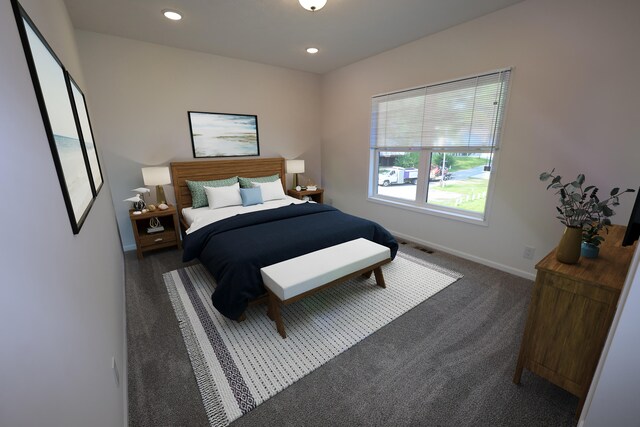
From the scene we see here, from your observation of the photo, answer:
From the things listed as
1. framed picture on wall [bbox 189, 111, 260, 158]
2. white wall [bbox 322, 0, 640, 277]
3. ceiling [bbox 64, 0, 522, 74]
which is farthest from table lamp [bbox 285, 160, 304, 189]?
white wall [bbox 322, 0, 640, 277]

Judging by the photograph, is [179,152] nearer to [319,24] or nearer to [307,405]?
[319,24]

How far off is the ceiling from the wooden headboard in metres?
1.47

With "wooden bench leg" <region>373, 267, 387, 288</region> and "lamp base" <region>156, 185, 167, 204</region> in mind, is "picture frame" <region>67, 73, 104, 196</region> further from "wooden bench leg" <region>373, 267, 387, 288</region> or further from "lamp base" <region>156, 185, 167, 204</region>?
"wooden bench leg" <region>373, 267, 387, 288</region>

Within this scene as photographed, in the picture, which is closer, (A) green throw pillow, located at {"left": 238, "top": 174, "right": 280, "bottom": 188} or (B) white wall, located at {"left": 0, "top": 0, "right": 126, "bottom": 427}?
(B) white wall, located at {"left": 0, "top": 0, "right": 126, "bottom": 427}

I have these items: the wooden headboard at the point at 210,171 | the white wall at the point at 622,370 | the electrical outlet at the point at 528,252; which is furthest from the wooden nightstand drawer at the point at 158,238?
the electrical outlet at the point at 528,252

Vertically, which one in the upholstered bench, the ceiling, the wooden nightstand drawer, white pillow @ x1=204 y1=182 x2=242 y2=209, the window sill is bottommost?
the wooden nightstand drawer

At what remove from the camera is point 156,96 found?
3271mm

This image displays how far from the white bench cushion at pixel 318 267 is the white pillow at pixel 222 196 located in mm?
1651

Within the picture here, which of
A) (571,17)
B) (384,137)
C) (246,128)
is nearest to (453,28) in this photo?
(571,17)

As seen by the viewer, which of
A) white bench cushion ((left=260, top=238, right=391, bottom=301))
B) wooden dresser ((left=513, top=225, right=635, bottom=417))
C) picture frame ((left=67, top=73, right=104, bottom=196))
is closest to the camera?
wooden dresser ((left=513, top=225, right=635, bottom=417))

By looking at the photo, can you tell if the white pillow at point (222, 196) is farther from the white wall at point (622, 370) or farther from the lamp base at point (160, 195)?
the white wall at point (622, 370)

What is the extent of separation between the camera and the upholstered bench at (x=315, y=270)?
184 cm

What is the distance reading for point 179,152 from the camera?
11.6 feet

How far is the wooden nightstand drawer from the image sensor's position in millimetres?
3143
